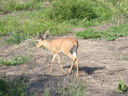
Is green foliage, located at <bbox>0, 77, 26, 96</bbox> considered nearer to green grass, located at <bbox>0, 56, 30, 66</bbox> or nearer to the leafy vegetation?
green grass, located at <bbox>0, 56, 30, 66</bbox>

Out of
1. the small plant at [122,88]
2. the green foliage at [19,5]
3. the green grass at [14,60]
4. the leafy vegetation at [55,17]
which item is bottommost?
the green foliage at [19,5]

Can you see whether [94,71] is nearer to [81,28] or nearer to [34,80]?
[34,80]

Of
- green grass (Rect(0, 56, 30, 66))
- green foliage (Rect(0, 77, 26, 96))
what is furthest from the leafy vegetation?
green foliage (Rect(0, 77, 26, 96))

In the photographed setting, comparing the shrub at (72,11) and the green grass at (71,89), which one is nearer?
the green grass at (71,89)

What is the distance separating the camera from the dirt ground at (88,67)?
7.74 metres

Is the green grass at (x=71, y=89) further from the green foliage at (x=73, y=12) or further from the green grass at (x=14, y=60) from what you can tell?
the green foliage at (x=73, y=12)

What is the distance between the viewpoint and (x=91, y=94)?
23.8 feet

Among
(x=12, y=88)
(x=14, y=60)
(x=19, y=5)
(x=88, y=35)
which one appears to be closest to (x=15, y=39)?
(x=88, y=35)

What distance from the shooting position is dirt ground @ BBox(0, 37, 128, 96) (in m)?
7.74

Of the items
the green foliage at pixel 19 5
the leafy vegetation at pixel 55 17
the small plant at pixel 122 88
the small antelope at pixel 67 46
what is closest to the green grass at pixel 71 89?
the small plant at pixel 122 88

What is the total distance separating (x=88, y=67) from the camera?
9516mm

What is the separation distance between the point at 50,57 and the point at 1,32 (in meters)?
3.84

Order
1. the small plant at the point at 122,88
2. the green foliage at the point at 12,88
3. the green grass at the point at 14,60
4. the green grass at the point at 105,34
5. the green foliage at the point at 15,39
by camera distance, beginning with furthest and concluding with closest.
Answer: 1. the green grass at the point at 105,34
2. the green foliage at the point at 15,39
3. the green grass at the point at 14,60
4. the small plant at the point at 122,88
5. the green foliage at the point at 12,88

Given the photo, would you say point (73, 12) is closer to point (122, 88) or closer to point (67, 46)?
point (67, 46)
